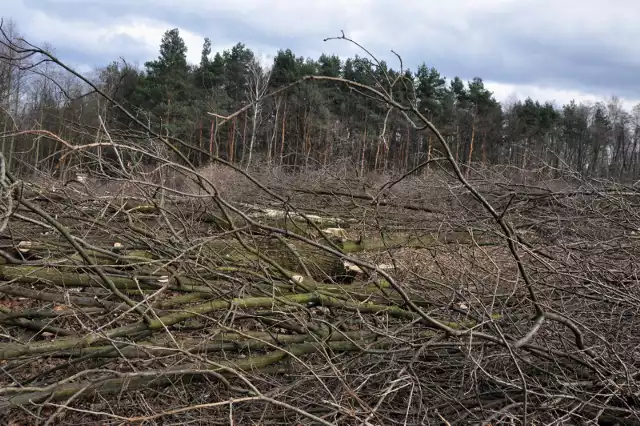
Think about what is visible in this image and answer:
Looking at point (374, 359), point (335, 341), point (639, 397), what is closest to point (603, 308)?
point (639, 397)

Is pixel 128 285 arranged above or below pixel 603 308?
below

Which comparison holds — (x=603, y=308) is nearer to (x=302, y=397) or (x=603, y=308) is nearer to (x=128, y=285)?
(x=302, y=397)

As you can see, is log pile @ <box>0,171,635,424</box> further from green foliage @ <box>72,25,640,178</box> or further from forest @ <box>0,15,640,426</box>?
green foliage @ <box>72,25,640,178</box>

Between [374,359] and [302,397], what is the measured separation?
1.75 ft

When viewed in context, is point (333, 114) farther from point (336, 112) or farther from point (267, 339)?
point (267, 339)

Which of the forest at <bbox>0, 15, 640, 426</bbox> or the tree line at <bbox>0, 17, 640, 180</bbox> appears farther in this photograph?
the tree line at <bbox>0, 17, 640, 180</bbox>

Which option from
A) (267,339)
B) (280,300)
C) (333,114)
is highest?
(333,114)

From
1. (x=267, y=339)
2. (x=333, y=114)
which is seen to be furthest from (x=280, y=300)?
(x=333, y=114)

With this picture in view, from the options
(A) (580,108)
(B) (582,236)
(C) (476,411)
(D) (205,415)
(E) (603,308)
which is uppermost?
(A) (580,108)

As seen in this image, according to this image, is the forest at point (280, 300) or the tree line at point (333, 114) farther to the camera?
the tree line at point (333, 114)

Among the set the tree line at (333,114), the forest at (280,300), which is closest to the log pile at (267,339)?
the forest at (280,300)

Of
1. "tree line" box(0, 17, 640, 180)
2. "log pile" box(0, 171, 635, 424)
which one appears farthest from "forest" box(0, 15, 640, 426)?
"tree line" box(0, 17, 640, 180)

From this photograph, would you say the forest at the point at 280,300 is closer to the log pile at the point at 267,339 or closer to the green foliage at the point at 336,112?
the log pile at the point at 267,339

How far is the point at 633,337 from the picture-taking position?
2564 mm
